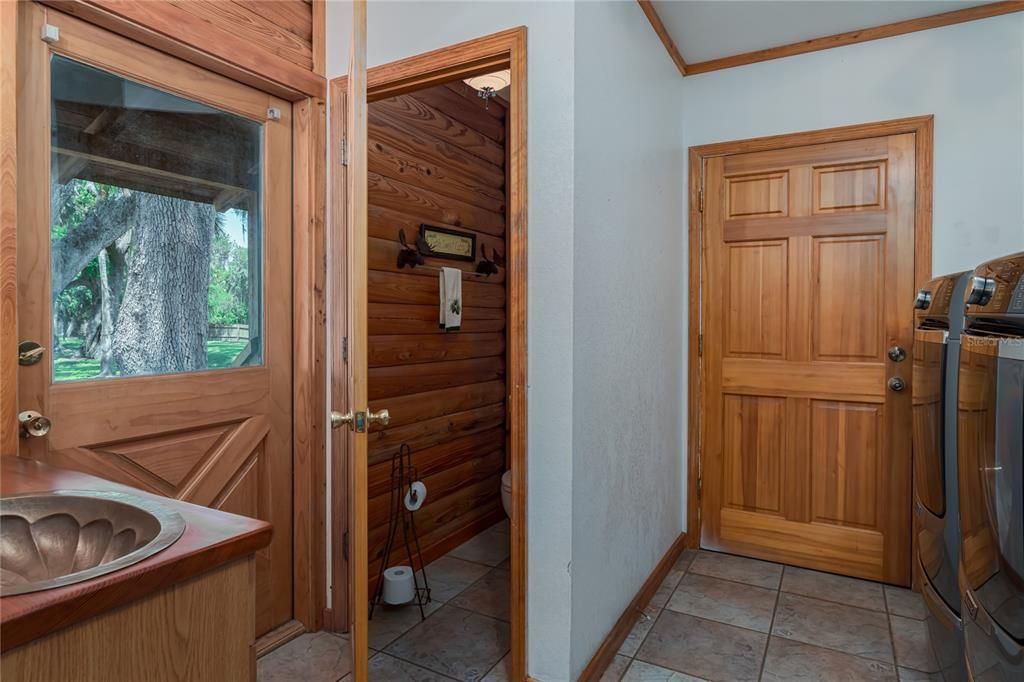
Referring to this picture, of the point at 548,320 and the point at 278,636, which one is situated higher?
the point at 548,320

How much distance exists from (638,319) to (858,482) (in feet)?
4.45

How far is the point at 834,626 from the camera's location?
221 centimetres

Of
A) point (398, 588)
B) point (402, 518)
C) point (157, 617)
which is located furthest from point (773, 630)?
point (157, 617)

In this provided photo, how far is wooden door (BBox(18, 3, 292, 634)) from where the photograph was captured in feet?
4.93

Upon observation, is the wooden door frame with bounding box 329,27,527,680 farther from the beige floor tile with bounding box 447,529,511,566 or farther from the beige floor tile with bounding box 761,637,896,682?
Answer: the beige floor tile with bounding box 447,529,511,566

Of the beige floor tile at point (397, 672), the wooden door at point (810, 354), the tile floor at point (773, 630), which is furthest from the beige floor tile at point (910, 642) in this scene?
the beige floor tile at point (397, 672)

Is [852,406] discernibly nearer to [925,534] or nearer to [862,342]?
[862,342]

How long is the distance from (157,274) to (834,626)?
268 cm

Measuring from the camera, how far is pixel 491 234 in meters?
3.29

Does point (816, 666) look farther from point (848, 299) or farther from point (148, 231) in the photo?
point (148, 231)

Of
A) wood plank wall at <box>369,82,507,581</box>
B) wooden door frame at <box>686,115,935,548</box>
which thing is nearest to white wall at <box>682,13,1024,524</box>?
wooden door frame at <box>686,115,935,548</box>

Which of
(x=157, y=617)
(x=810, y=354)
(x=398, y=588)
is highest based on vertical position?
(x=810, y=354)

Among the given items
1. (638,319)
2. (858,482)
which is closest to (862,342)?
(858,482)

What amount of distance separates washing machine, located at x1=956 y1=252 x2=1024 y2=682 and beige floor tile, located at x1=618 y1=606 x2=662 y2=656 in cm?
129
